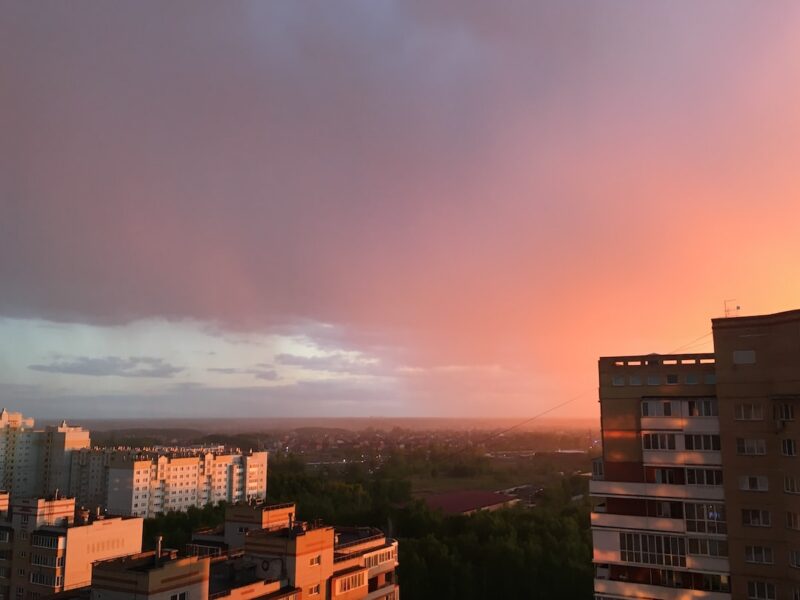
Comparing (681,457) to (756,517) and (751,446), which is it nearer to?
(751,446)

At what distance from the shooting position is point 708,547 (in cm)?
1505

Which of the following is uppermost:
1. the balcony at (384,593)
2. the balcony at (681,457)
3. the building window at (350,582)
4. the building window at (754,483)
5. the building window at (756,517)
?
the balcony at (681,457)

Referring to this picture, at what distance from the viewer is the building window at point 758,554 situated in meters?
14.2

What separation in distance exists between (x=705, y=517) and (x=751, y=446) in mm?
2045

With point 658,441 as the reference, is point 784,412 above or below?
above

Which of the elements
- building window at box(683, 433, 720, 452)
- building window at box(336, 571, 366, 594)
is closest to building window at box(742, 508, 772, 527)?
building window at box(683, 433, 720, 452)

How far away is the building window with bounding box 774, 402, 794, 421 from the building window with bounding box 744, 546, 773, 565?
9.56 feet

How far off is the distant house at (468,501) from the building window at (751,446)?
108 ft

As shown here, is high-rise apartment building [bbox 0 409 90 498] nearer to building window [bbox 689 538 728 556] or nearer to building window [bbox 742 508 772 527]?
building window [bbox 689 538 728 556]

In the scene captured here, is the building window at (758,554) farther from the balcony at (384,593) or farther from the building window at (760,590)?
the balcony at (384,593)

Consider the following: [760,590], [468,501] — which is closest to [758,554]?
[760,590]

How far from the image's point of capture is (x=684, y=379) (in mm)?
16250

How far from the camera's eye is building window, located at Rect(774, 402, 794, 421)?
14.4 meters

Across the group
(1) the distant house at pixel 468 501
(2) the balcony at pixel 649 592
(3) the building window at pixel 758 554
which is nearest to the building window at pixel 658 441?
(3) the building window at pixel 758 554
